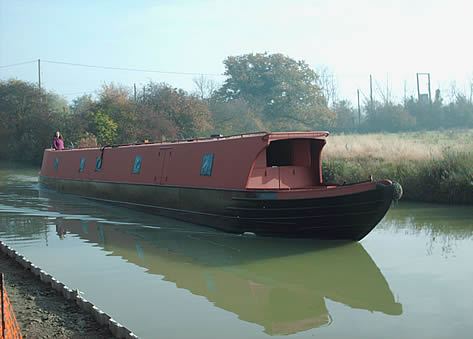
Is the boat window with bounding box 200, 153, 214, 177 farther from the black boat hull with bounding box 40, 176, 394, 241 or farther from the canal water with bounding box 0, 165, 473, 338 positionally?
the canal water with bounding box 0, 165, 473, 338

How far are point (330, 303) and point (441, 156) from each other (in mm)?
9937

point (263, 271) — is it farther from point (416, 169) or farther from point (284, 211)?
point (416, 169)

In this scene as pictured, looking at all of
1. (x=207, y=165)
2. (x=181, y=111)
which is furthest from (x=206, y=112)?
(x=207, y=165)

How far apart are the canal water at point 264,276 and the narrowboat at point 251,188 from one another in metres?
0.39

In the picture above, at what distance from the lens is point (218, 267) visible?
8.37 metres

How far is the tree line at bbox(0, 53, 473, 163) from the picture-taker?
31953 millimetres

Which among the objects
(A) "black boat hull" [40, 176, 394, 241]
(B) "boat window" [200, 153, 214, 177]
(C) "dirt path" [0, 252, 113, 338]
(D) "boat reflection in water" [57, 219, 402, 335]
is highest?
(B) "boat window" [200, 153, 214, 177]

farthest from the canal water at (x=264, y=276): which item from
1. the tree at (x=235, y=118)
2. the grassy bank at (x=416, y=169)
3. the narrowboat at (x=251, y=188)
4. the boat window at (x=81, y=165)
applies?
the tree at (x=235, y=118)

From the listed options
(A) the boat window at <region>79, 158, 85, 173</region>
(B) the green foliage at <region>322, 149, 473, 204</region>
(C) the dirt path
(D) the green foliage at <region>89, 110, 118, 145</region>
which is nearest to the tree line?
(D) the green foliage at <region>89, 110, 118, 145</region>

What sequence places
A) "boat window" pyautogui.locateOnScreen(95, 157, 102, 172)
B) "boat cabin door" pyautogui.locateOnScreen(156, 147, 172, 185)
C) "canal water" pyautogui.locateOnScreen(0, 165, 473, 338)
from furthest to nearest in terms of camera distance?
"boat window" pyautogui.locateOnScreen(95, 157, 102, 172) → "boat cabin door" pyautogui.locateOnScreen(156, 147, 172, 185) → "canal water" pyautogui.locateOnScreen(0, 165, 473, 338)

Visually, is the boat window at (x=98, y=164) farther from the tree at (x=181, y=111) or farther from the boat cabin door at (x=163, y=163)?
the tree at (x=181, y=111)

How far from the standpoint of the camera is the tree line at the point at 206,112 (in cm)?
3195

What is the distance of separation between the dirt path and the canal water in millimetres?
667

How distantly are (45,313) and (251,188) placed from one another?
16.9 feet
